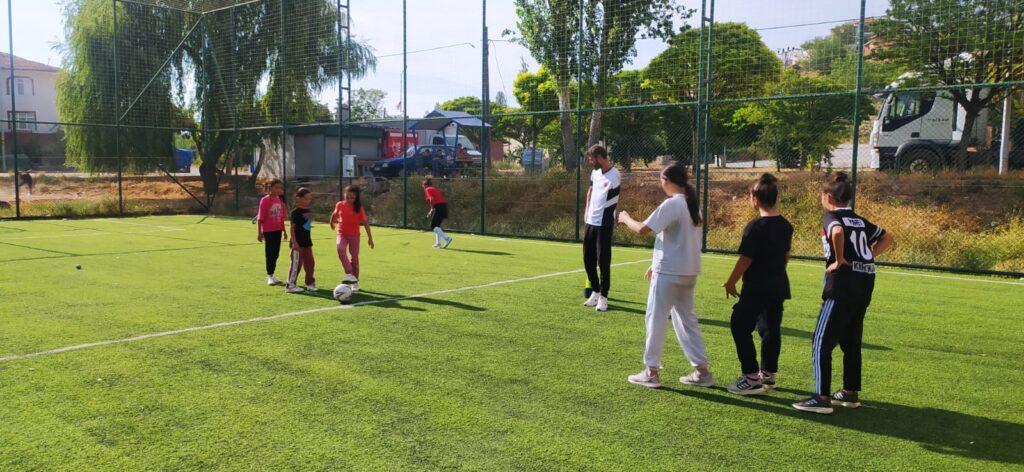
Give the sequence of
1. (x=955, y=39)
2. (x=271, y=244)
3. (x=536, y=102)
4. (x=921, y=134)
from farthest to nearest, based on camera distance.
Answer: (x=536, y=102), (x=921, y=134), (x=955, y=39), (x=271, y=244)

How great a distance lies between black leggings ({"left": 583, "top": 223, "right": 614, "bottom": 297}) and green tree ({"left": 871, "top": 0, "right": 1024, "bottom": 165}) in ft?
24.9

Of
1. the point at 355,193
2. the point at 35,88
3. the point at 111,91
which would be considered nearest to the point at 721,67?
the point at 355,193

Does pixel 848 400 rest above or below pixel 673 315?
below

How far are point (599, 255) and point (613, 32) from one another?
9.23 meters

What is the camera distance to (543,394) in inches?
191

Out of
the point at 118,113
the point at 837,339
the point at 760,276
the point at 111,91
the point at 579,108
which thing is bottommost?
the point at 837,339

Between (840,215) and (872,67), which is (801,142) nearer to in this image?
(872,67)

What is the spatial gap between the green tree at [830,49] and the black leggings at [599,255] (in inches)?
287

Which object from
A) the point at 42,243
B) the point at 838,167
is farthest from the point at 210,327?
the point at 838,167

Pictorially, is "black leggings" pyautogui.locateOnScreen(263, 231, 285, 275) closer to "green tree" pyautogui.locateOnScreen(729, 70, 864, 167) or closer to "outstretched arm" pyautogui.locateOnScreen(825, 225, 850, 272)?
"outstretched arm" pyautogui.locateOnScreen(825, 225, 850, 272)

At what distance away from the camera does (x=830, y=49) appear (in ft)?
42.1

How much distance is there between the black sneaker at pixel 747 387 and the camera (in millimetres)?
4867

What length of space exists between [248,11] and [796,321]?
75.5 feet

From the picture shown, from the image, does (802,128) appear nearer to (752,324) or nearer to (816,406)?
(752,324)
